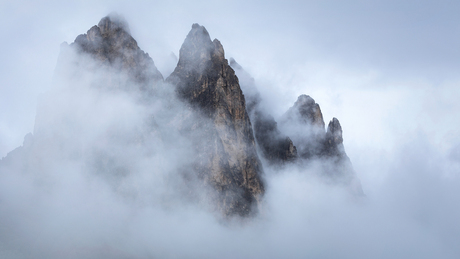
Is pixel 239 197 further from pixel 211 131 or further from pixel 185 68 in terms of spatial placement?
pixel 185 68

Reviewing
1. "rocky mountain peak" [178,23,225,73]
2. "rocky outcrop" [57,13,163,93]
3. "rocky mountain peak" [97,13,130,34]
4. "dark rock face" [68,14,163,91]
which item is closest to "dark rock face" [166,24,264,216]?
"rocky mountain peak" [178,23,225,73]

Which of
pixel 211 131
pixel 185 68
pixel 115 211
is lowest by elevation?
pixel 115 211

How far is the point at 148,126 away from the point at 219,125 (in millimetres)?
28390

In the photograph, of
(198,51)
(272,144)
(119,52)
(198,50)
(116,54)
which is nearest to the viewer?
(116,54)

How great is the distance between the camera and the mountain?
134000mm

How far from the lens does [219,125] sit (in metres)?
137

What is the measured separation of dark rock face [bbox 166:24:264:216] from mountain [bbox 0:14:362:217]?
1.31ft

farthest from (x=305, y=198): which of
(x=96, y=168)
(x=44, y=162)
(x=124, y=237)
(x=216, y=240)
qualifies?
(x=44, y=162)

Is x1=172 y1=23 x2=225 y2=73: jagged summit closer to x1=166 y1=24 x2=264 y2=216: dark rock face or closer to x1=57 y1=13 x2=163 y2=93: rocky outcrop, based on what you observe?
x1=166 y1=24 x2=264 y2=216: dark rock face

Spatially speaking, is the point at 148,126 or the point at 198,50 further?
the point at 198,50

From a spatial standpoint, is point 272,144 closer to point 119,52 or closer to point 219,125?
point 219,125

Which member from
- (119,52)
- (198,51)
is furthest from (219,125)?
(119,52)

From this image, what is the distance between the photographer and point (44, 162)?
150 m

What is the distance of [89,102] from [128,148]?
3125cm
